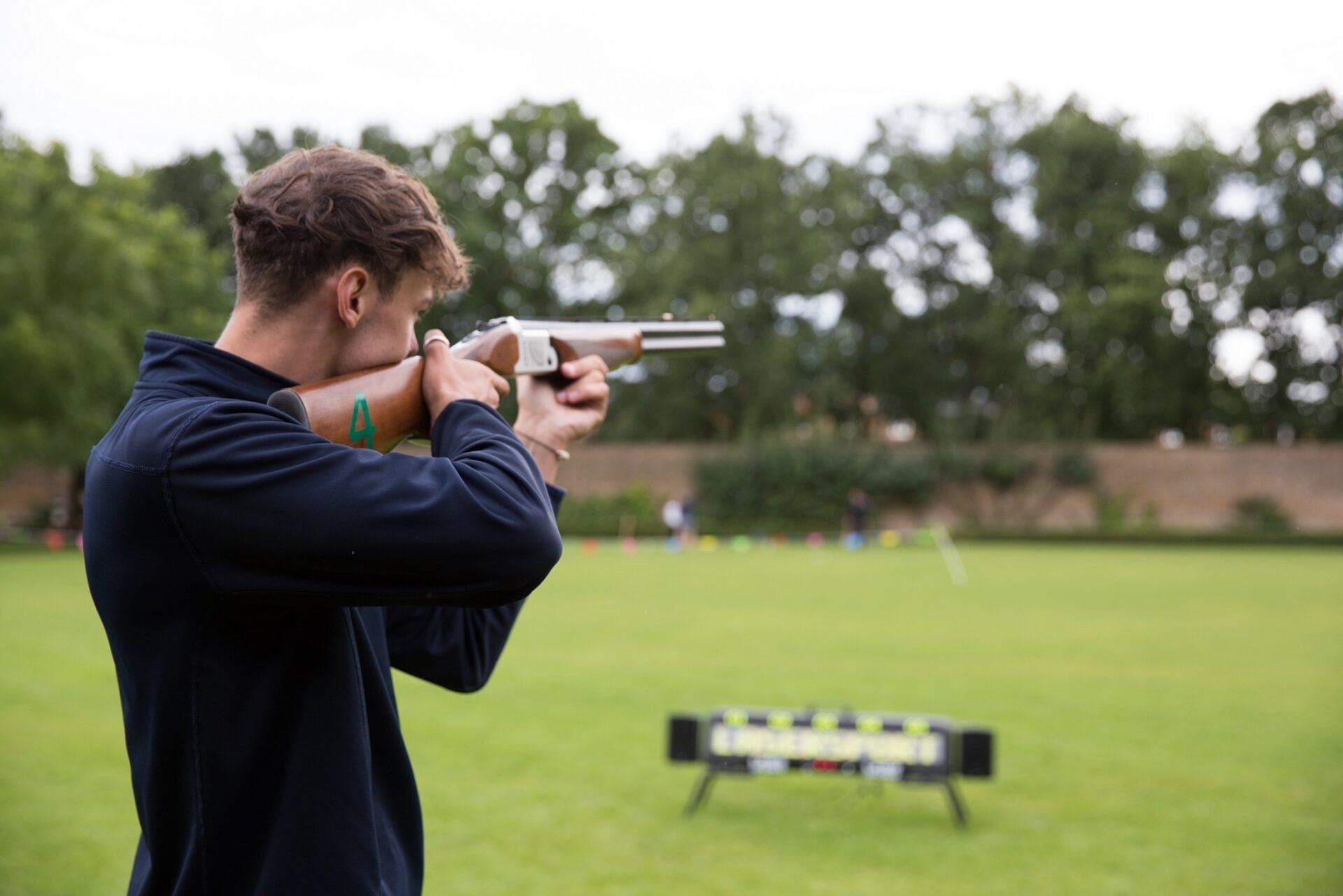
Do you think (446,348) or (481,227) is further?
(481,227)

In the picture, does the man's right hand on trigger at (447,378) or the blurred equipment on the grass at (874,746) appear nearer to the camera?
the man's right hand on trigger at (447,378)

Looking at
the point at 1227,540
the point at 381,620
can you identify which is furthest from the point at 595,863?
the point at 1227,540

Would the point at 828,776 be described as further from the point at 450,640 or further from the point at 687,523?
the point at 687,523

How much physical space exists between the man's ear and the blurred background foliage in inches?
1898

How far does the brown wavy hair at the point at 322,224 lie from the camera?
202 centimetres

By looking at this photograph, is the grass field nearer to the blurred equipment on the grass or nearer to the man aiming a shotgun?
the blurred equipment on the grass

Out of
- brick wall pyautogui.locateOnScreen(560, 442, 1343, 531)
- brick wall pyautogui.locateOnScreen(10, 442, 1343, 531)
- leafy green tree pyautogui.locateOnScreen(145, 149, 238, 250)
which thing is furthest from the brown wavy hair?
leafy green tree pyautogui.locateOnScreen(145, 149, 238, 250)

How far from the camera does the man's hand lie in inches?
112

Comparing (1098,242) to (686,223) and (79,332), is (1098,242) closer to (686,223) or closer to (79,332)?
(686,223)

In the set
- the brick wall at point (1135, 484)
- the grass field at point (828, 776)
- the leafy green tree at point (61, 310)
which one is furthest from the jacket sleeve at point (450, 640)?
the brick wall at point (1135, 484)

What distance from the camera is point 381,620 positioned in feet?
7.74

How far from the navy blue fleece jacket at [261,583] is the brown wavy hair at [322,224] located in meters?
0.16

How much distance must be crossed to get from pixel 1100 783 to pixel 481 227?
46468 mm

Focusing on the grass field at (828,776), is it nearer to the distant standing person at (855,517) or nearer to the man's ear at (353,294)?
the man's ear at (353,294)
